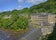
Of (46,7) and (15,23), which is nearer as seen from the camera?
(15,23)

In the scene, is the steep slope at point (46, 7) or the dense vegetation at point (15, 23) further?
the steep slope at point (46, 7)

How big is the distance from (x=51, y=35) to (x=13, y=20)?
310cm

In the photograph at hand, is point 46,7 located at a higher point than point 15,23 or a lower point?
lower

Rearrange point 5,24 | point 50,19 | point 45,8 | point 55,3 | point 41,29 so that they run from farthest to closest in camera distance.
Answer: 1. point 55,3
2. point 45,8
3. point 50,19
4. point 5,24
5. point 41,29

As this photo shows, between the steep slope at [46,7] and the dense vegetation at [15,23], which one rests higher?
the dense vegetation at [15,23]

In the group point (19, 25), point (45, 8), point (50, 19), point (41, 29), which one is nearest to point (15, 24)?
point (19, 25)

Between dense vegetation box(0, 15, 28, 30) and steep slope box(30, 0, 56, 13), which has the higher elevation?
dense vegetation box(0, 15, 28, 30)

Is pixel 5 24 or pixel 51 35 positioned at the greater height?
pixel 5 24

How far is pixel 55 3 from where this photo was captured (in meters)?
56.3

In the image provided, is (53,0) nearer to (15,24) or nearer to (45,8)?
(45,8)

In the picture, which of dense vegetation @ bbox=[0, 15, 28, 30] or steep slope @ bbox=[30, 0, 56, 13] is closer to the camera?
dense vegetation @ bbox=[0, 15, 28, 30]

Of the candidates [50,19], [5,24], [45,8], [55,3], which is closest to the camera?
[5,24]

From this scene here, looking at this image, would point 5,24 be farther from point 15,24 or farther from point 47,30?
point 47,30

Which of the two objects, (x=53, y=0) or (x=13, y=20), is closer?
(x=13, y=20)
